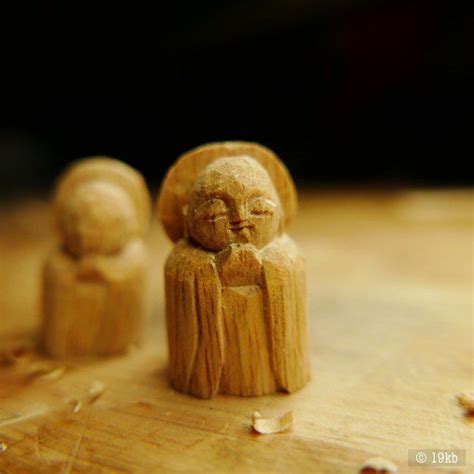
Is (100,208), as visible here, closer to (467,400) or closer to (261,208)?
(261,208)

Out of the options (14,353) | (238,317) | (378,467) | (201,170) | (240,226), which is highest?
(201,170)

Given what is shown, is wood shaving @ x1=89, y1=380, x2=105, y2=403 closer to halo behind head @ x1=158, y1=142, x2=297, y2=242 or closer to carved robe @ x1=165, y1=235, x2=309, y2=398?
carved robe @ x1=165, y1=235, x2=309, y2=398

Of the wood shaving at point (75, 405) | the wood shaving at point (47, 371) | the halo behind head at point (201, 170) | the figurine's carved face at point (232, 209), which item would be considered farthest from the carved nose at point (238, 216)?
the wood shaving at point (47, 371)

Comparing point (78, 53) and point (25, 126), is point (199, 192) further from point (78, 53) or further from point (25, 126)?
point (25, 126)

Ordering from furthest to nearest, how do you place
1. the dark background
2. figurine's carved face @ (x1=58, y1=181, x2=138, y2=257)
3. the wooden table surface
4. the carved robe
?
the dark background → figurine's carved face @ (x1=58, y1=181, x2=138, y2=257) → the carved robe → the wooden table surface

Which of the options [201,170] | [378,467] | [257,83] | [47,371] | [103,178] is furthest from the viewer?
[257,83]

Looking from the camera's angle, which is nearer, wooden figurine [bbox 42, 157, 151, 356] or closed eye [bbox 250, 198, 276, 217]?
closed eye [bbox 250, 198, 276, 217]

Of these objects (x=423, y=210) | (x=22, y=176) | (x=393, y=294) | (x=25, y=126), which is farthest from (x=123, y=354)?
(x=22, y=176)

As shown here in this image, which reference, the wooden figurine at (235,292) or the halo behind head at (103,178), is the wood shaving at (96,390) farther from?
the halo behind head at (103,178)

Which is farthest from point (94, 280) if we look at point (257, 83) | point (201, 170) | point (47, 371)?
point (257, 83)

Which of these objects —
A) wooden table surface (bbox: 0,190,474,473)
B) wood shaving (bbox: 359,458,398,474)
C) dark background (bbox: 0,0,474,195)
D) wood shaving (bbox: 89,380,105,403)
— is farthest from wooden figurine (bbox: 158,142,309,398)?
dark background (bbox: 0,0,474,195)
